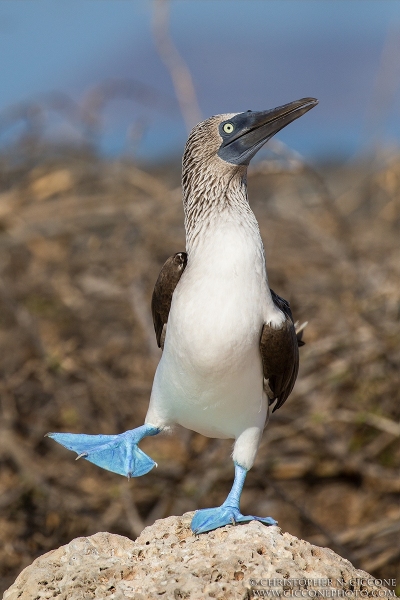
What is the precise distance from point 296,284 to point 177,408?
4711 millimetres

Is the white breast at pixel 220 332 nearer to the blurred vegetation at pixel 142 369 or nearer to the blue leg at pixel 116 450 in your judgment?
the blue leg at pixel 116 450

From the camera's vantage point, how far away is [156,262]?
342 inches

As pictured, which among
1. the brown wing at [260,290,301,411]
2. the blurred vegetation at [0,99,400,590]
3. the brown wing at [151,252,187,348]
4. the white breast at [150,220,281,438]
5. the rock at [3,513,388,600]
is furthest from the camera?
the blurred vegetation at [0,99,400,590]

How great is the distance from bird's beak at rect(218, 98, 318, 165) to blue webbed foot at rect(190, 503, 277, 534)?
1.72 m

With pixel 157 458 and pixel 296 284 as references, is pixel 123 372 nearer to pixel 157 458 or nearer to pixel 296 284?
pixel 157 458

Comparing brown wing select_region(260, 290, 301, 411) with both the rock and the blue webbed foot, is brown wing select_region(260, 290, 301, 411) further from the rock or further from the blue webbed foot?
the rock

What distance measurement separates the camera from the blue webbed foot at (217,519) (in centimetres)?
370

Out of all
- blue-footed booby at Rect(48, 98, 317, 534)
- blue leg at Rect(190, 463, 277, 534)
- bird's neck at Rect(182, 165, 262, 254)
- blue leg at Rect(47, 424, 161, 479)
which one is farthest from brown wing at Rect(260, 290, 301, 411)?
blue leg at Rect(47, 424, 161, 479)

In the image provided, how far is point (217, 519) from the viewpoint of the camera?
3775 mm

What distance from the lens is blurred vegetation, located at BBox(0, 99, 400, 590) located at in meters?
7.04

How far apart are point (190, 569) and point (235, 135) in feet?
6.92

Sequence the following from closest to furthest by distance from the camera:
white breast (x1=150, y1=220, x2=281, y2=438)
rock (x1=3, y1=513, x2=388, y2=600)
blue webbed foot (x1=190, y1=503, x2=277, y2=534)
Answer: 1. rock (x1=3, y1=513, x2=388, y2=600)
2. blue webbed foot (x1=190, y1=503, x2=277, y2=534)
3. white breast (x1=150, y1=220, x2=281, y2=438)

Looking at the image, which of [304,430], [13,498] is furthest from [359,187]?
[13,498]

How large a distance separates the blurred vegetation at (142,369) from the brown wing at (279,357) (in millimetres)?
2388
